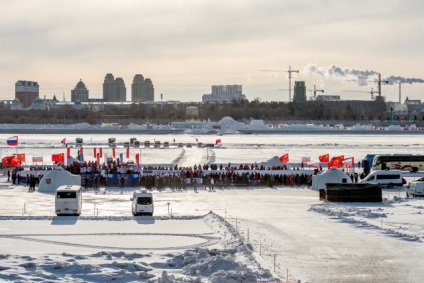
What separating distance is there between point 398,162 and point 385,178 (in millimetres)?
9903

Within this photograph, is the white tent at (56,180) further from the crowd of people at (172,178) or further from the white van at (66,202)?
the white van at (66,202)

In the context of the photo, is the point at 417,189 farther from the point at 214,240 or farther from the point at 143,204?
the point at 214,240

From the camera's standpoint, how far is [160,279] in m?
19.2

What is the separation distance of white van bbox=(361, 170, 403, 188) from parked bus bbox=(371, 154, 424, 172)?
7.58 m

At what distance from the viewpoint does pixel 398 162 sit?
54094 millimetres

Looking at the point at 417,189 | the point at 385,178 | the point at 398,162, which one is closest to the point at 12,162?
the point at 385,178

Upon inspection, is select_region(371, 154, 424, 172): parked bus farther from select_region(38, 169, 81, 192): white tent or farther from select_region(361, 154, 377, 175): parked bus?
select_region(38, 169, 81, 192): white tent

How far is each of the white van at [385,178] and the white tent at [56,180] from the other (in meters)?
16.5

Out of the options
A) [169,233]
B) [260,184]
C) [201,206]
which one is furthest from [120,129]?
[169,233]

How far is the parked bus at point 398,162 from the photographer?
53.2 meters

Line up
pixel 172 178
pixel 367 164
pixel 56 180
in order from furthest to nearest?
pixel 367 164 < pixel 172 178 < pixel 56 180

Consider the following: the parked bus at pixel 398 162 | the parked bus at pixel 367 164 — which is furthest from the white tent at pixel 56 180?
the parked bus at pixel 398 162

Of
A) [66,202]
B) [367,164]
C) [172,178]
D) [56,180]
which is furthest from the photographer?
[367,164]

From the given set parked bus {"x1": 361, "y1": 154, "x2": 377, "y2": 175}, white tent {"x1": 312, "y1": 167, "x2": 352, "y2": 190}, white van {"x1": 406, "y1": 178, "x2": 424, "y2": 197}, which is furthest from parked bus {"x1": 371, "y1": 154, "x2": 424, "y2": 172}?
white van {"x1": 406, "y1": 178, "x2": 424, "y2": 197}
